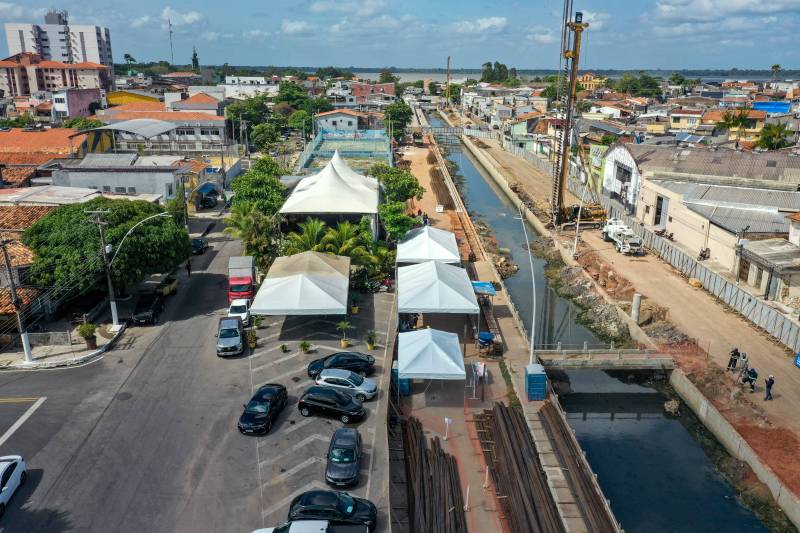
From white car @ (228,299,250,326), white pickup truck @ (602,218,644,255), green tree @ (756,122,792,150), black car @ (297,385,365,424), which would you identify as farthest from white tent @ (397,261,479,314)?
green tree @ (756,122,792,150)

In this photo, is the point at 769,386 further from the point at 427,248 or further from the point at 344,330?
the point at 427,248

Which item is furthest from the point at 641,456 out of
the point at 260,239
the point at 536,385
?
the point at 260,239

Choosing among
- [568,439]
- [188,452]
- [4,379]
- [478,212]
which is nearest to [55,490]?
[188,452]

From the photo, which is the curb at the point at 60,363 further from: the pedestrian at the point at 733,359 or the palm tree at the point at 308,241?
the pedestrian at the point at 733,359

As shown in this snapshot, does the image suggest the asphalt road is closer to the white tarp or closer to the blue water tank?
the white tarp

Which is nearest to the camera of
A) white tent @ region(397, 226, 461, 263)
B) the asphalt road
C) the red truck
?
the asphalt road

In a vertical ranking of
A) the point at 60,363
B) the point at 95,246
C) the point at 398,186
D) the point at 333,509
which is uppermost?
the point at 398,186
